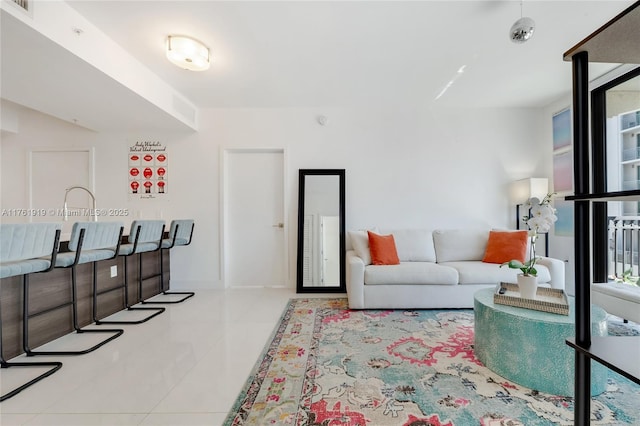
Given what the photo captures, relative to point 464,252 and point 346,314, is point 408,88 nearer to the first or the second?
point 464,252

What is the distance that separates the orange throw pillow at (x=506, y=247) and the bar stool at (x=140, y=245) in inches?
154

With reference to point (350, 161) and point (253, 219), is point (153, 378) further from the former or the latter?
point (350, 161)

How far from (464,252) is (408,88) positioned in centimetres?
222

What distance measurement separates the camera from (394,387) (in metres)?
1.71

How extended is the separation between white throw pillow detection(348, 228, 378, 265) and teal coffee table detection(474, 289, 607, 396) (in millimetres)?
1617

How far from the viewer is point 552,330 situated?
164cm

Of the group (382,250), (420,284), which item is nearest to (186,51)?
(382,250)

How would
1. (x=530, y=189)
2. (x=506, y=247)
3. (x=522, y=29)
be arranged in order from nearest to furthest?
1. (x=522, y=29)
2. (x=506, y=247)
3. (x=530, y=189)

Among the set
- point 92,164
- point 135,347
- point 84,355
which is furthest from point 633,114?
point 92,164

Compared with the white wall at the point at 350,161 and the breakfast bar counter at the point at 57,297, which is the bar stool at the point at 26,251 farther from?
the white wall at the point at 350,161

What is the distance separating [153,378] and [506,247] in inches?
145

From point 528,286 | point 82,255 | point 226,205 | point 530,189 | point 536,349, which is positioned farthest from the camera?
point 226,205

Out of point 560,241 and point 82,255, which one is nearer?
point 82,255

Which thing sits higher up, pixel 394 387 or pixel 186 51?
pixel 186 51
